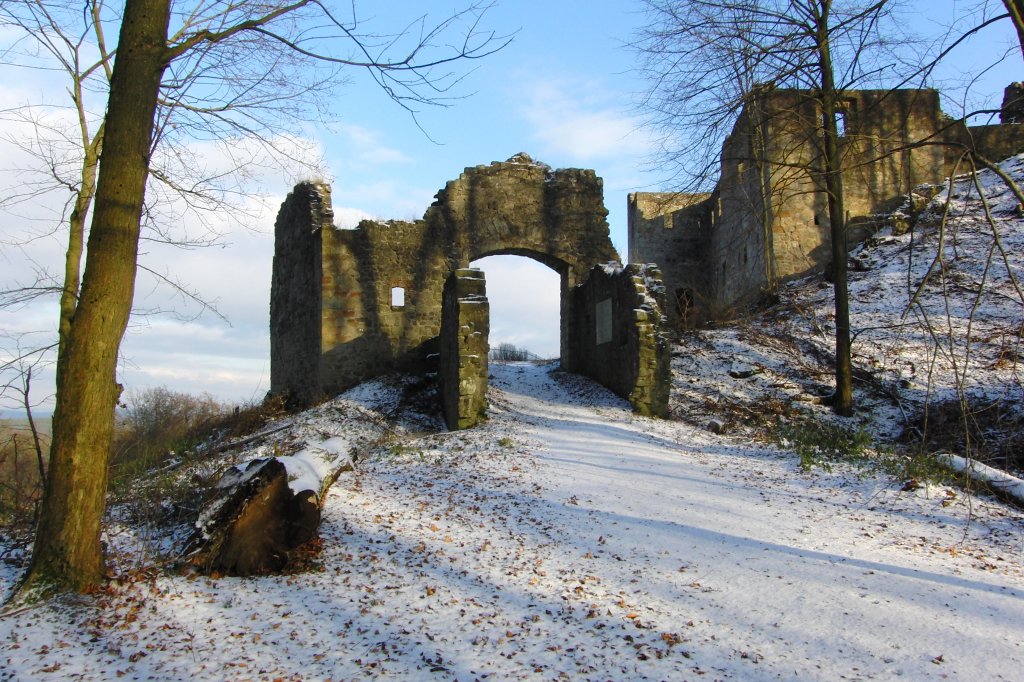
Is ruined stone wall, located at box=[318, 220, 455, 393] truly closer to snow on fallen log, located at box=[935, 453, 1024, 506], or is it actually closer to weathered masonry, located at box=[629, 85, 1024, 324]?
weathered masonry, located at box=[629, 85, 1024, 324]

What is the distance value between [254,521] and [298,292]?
1205 cm

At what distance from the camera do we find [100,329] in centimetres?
445

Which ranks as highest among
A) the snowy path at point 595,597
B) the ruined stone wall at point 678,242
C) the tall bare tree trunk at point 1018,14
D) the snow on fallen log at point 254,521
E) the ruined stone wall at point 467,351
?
the ruined stone wall at point 678,242

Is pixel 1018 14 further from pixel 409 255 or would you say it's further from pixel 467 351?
pixel 409 255

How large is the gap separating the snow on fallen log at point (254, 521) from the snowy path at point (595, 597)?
9.3 inches

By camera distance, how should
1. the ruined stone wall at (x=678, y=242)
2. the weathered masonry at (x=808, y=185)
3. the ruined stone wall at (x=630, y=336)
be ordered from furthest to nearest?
the ruined stone wall at (x=678, y=242)
the weathered masonry at (x=808, y=185)
the ruined stone wall at (x=630, y=336)

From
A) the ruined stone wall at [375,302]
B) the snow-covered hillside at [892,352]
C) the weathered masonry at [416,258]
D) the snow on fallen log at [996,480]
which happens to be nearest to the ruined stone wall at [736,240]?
the snow-covered hillside at [892,352]

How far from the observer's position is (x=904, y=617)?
4.16m

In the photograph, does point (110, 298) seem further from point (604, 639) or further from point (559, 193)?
point (559, 193)

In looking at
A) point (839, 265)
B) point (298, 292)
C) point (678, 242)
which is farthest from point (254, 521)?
point (678, 242)

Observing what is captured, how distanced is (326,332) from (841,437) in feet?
33.9

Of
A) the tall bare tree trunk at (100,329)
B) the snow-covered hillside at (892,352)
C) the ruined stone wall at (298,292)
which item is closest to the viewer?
the tall bare tree trunk at (100,329)

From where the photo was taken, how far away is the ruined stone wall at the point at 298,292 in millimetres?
15398

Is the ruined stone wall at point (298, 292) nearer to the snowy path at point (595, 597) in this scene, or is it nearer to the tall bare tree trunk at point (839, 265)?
the snowy path at point (595, 597)
